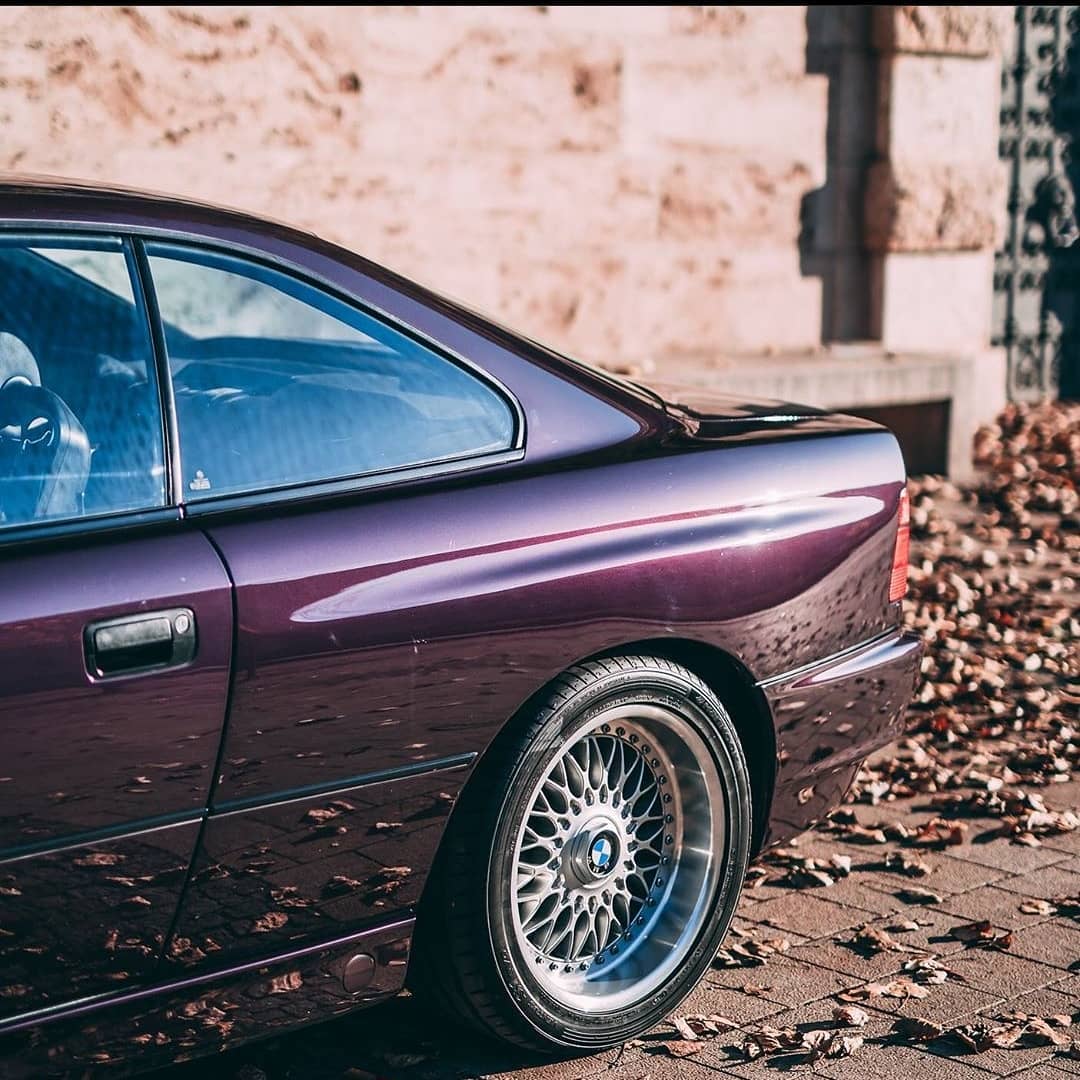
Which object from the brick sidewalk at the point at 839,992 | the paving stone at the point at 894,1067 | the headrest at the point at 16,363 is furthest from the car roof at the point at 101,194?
the paving stone at the point at 894,1067

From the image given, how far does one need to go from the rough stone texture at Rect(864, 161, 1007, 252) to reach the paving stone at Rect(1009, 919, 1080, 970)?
6721 mm

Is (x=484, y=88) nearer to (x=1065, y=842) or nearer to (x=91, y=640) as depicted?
(x=1065, y=842)

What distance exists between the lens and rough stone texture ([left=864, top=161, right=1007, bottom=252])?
1012cm

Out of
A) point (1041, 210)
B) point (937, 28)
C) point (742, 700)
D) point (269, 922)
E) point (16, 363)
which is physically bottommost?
point (269, 922)

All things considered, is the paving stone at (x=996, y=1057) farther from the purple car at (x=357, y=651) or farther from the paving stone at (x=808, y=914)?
the paving stone at (x=808, y=914)

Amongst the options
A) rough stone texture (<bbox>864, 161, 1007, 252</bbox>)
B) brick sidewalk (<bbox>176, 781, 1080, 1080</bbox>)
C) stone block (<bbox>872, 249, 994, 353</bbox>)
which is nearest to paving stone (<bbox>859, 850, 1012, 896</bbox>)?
brick sidewalk (<bbox>176, 781, 1080, 1080</bbox>)

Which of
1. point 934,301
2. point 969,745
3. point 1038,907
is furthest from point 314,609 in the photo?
point 934,301

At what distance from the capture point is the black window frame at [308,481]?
9.53ft

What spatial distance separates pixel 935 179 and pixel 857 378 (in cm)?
202

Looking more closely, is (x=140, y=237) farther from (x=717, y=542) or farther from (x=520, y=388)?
(x=717, y=542)

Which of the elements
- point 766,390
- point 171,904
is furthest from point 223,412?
point 766,390

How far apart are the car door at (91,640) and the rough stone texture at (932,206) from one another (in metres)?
7.86

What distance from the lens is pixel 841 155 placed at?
10.1 metres

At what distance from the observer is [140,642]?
2709mm
